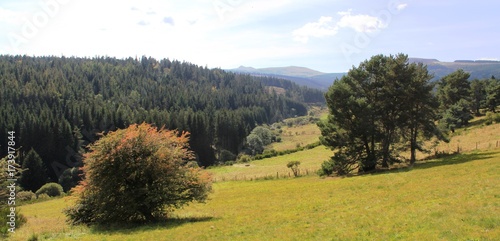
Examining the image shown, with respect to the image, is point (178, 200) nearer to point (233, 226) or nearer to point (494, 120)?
point (233, 226)

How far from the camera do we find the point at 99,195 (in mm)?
26719

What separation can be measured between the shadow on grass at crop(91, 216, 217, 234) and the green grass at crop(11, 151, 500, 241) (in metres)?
0.08

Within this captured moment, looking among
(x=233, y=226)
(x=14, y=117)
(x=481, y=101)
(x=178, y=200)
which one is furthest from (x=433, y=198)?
(x=14, y=117)

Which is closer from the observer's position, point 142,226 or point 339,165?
point 142,226

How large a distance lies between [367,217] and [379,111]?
3034 cm

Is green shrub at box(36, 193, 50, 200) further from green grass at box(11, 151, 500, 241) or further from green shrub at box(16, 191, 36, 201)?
green grass at box(11, 151, 500, 241)

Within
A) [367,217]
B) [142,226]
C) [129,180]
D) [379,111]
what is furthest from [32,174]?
[367,217]

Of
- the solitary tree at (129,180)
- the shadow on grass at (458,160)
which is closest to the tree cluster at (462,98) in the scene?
the shadow on grass at (458,160)

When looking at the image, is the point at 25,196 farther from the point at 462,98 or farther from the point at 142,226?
the point at 462,98

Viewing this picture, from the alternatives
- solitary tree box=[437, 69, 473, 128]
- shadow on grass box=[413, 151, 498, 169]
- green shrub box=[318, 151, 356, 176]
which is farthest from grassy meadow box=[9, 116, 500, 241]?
solitary tree box=[437, 69, 473, 128]

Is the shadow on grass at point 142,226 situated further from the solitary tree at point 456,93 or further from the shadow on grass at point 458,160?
the solitary tree at point 456,93

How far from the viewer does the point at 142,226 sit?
998 inches

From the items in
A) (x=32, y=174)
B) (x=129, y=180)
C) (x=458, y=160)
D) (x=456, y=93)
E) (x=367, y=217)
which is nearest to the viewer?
(x=367, y=217)

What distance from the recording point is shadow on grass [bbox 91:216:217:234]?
2398 centimetres
